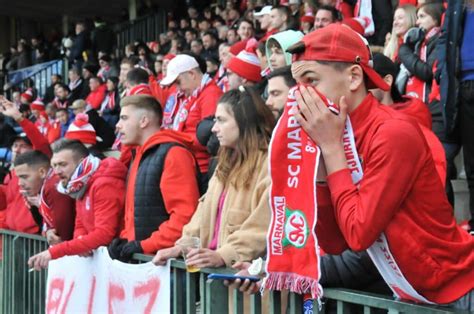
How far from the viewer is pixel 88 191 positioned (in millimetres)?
5707

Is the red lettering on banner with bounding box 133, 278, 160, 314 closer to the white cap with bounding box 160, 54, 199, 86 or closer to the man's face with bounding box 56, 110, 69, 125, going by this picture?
the white cap with bounding box 160, 54, 199, 86

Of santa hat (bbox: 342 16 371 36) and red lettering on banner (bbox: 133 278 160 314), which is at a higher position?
santa hat (bbox: 342 16 371 36)

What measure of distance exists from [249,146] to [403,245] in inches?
74.4

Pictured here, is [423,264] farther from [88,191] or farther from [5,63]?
[5,63]

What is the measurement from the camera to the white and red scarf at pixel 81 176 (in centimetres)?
565

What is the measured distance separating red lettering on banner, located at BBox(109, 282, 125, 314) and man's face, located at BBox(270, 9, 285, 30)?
4840 mm

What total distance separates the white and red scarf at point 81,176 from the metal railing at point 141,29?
660 inches

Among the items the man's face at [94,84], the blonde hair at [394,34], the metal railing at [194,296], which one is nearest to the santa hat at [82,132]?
→ the metal railing at [194,296]

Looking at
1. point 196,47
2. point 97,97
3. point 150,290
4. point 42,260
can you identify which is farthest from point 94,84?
point 150,290

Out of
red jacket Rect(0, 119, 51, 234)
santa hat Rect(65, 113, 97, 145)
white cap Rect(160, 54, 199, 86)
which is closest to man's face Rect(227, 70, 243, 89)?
white cap Rect(160, 54, 199, 86)

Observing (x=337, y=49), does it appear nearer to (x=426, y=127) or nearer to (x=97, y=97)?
(x=426, y=127)

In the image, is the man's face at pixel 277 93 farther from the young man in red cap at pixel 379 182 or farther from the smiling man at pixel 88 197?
the young man in red cap at pixel 379 182

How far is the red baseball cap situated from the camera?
9.12ft

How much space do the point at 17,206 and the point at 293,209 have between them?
537 cm
